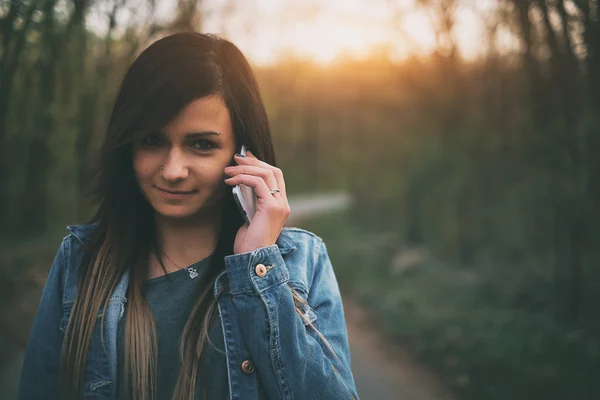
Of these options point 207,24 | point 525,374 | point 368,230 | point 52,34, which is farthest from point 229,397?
point 368,230

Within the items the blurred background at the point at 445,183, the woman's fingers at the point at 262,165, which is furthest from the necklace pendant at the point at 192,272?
the blurred background at the point at 445,183

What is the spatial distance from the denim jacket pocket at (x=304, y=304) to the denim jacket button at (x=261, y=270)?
0.13 metres

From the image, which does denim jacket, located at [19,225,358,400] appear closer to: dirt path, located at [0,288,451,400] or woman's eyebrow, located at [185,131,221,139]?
woman's eyebrow, located at [185,131,221,139]

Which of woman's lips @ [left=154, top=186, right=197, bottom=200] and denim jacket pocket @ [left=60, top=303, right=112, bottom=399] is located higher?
woman's lips @ [left=154, top=186, right=197, bottom=200]

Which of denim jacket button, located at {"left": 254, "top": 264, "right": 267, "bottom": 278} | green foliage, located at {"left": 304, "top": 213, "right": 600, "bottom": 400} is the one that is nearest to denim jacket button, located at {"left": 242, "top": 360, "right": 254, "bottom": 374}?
denim jacket button, located at {"left": 254, "top": 264, "right": 267, "bottom": 278}

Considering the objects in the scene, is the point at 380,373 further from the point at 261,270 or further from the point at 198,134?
the point at 198,134

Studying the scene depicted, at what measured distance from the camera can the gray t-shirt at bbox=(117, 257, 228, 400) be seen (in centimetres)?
171

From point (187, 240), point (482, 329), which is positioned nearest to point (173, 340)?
point (187, 240)

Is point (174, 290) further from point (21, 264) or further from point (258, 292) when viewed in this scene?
point (21, 264)

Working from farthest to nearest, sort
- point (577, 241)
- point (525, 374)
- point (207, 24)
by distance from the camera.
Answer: point (207, 24) → point (577, 241) → point (525, 374)

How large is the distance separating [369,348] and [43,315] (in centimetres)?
437

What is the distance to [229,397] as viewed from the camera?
1.71 meters

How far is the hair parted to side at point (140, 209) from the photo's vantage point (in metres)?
1.69

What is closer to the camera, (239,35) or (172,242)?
(172,242)
